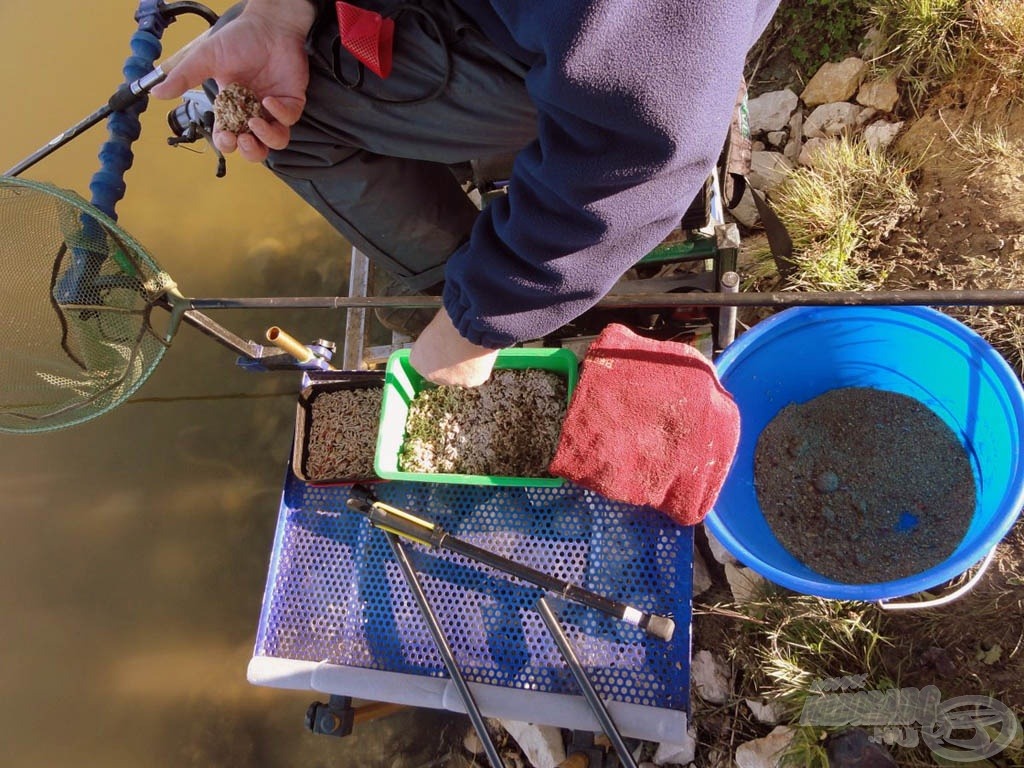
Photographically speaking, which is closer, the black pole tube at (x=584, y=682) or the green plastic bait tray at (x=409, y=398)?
the black pole tube at (x=584, y=682)

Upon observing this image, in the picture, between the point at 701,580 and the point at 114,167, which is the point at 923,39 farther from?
the point at 114,167

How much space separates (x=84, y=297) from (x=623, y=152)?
5.13 ft

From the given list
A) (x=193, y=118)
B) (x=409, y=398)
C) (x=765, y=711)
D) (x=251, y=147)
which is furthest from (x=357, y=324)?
(x=765, y=711)

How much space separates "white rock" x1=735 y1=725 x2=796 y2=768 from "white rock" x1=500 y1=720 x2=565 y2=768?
17.8 inches

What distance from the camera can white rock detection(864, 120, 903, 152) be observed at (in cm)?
204

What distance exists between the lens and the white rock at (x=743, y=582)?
173 cm

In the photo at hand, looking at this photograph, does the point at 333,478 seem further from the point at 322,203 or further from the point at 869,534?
the point at 869,534

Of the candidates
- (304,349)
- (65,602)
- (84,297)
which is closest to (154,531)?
(65,602)

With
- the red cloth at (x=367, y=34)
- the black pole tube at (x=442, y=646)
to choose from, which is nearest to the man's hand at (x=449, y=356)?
the red cloth at (x=367, y=34)

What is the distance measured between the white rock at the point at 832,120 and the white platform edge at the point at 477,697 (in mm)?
1741

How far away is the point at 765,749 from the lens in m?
1.64

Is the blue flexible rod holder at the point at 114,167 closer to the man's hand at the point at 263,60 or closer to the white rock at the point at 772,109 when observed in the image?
the man's hand at the point at 263,60

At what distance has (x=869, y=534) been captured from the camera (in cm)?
162

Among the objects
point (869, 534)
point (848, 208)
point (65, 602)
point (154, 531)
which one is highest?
point (848, 208)
